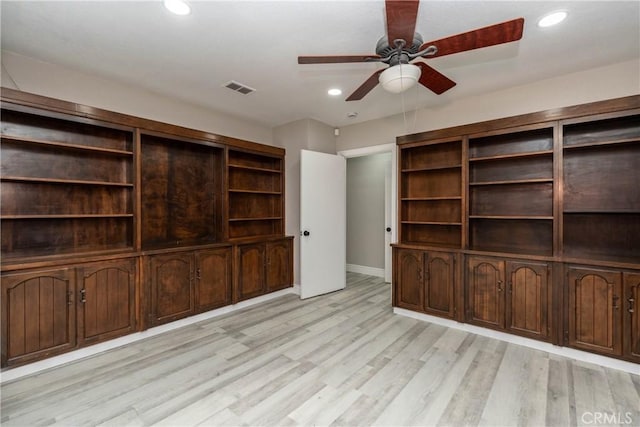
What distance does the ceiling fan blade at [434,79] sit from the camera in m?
2.19

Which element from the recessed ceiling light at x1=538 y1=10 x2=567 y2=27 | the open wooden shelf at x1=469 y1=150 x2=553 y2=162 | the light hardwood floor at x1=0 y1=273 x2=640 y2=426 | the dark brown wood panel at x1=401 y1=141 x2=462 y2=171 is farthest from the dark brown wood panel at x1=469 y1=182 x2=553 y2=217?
the recessed ceiling light at x1=538 y1=10 x2=567 y2=27

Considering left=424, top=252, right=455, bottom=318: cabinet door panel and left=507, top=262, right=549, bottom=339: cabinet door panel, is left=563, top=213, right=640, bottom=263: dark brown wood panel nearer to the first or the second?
left=507, top=262, right=549, bottom=339: cabinet door panel

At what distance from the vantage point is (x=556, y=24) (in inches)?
85.0

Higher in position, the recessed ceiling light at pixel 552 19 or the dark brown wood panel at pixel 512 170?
the recessed ceiling light at pixel 552 19

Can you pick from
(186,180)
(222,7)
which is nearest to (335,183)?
(186,180)

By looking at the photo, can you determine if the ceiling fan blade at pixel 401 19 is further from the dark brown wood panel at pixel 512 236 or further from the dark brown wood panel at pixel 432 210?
the dark brown wood panel at pixel 512 236

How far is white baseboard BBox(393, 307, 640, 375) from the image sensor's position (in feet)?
7.88

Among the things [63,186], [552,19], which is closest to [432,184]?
[552,19]

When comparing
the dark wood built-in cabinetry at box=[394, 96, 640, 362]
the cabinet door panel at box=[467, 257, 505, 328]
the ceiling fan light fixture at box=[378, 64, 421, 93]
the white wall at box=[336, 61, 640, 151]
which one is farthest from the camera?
the cabinet door panel at box=[467, 257, 505, 328]

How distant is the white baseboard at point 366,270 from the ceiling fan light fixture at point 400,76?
4032 millimetres

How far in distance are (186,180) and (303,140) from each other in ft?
5.85

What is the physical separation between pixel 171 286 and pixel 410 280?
2793 mm

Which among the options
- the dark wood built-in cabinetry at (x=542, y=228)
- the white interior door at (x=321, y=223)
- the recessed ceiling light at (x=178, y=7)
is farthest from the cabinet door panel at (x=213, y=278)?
the recessed ceiling light at (x=178, y=7)

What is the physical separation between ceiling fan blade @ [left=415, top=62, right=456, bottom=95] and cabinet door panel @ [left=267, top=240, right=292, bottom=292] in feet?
9.41
